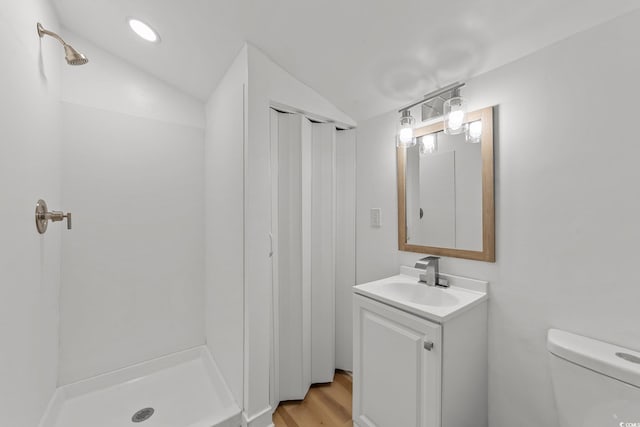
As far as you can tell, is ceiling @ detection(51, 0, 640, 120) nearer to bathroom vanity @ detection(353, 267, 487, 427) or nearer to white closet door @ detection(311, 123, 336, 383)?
white closet door @ detection(311, 123, 336, 383)

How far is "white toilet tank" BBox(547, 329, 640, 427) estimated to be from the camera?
774mm

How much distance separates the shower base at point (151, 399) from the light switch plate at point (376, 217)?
144 cm

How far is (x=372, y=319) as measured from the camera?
1306 mm

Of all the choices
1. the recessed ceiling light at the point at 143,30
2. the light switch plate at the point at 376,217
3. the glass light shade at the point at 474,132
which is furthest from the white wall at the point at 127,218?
the glass light shade at the point at 474,132

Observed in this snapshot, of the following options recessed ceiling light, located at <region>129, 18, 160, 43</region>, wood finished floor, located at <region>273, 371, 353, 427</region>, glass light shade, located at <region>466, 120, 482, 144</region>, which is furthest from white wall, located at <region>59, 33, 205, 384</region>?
glass light shade, located at <region>466, 120, 482, 144</region>

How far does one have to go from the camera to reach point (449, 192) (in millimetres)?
1466

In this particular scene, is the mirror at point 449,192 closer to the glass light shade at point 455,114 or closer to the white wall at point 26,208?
the glass light shade at point 455,114

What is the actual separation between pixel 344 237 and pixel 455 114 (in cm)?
111

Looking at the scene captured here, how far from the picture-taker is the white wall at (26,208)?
92 centimetres

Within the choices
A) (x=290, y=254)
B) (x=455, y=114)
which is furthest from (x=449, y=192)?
(x=290, y=254)

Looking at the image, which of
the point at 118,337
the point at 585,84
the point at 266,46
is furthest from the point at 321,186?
the point at 118,337

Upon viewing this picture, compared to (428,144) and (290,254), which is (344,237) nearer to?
(290,254)

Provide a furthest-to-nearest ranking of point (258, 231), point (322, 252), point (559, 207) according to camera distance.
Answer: point (322, 252) < point (258, 231) < point (559, 207)

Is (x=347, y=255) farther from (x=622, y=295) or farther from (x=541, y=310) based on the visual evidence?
(x=622, y=295)
